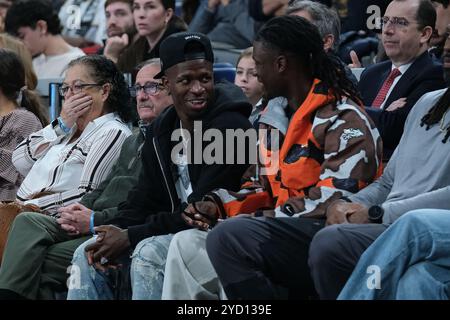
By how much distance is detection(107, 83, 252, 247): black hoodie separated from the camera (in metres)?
5.93

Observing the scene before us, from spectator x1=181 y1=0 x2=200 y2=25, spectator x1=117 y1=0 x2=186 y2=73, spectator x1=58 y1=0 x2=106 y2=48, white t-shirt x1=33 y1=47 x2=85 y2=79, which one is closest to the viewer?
spectator x1=117 y1=0 x2=186 y2=73

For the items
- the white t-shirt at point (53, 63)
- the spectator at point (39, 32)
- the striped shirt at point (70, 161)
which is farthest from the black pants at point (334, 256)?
the spectator at point (39, 32)

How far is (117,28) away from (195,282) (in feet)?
14.8

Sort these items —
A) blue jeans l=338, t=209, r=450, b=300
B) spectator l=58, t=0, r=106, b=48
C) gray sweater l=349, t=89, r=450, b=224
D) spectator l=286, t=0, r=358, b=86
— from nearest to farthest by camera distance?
1. blue jeans l=338, t=209, r=450, b=300
2. gray sweater l=349, t=89, r=450, b=224
3. spectator l=286, t=0, r=358, b=86
4. spectator l=58, t=0, r=106, b=48

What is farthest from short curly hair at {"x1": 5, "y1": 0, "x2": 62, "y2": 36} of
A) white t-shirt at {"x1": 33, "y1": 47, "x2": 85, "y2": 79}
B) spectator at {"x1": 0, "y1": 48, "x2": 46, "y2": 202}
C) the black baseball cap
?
the black baseball cap

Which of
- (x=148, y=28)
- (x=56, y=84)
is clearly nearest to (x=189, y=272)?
(x=56, y=84)

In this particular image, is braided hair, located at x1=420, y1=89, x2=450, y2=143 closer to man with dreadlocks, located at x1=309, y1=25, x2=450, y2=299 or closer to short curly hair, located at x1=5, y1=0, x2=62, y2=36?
man with dreadlocks, located at x1=309, y1=25, x2=450, y2=299

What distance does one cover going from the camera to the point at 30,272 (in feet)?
20.6

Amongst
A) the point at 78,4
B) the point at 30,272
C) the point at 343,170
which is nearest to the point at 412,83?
the point at 343,170

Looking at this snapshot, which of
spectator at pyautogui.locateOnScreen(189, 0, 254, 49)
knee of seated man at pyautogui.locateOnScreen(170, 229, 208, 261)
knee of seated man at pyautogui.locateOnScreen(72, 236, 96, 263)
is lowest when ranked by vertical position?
knee of seated man at pyautogui.locateOnScreen(72, 236, 96, 263)

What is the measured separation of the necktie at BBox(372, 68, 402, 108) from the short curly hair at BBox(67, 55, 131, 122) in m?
1.48

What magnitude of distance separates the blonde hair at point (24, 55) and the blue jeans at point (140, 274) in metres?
2.41

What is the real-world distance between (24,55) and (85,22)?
3.08 meters

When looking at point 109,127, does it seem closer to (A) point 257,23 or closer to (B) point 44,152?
(B) point 44,152
